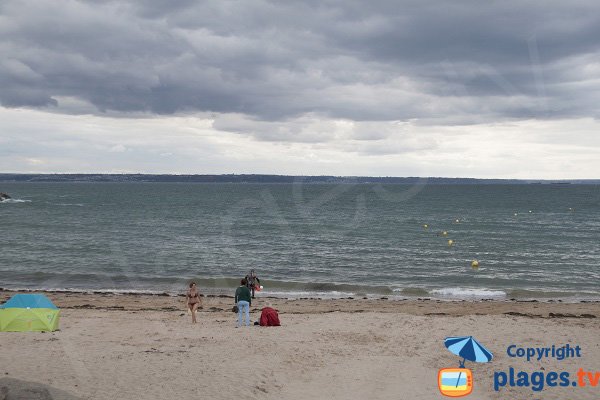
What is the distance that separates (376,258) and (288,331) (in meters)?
25.2

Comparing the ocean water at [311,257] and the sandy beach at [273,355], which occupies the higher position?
the sandy beach at [273,355]

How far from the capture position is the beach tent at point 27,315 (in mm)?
17859

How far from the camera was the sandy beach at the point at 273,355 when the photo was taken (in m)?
13.4

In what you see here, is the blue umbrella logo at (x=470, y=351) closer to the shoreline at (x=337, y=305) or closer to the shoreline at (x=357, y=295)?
the shoreline at (x=337, y=305)

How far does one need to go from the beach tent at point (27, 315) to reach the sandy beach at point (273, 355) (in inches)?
21.1

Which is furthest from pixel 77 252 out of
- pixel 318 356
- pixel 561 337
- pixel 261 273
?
pixel 561 337

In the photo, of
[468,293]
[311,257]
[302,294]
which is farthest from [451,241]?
[302,294]

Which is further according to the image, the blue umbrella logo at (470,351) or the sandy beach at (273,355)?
the blue umbrella logo at (470,351)

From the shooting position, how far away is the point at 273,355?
1584cm
